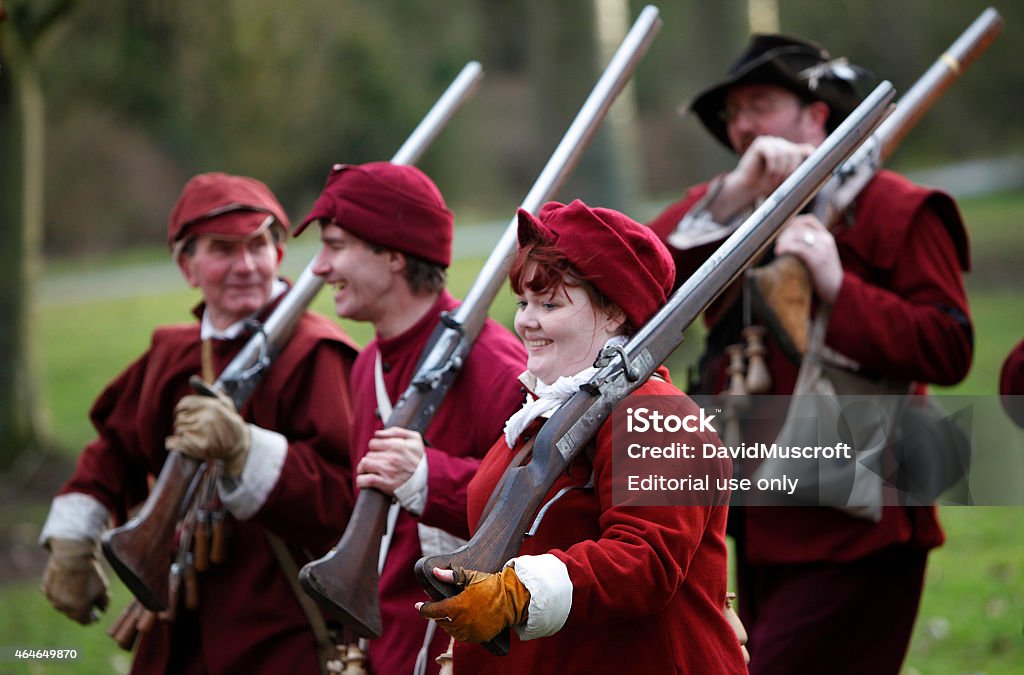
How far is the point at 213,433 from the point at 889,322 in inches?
86.8

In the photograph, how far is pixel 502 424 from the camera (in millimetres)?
4043

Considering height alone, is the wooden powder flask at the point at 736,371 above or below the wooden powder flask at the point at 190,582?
above

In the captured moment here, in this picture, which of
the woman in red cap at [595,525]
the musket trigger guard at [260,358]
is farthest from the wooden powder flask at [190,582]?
the woman in red cap at [595,525]

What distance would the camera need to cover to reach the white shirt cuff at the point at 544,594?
2.79 m

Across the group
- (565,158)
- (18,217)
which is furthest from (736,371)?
(18,217)

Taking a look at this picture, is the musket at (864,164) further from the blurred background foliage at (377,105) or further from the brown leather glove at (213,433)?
the blurred background foliage at (377,105)

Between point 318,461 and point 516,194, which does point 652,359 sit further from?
point 516,194

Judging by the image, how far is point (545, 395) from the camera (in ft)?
10.5

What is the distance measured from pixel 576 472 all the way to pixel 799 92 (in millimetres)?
2314

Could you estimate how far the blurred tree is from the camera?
37.5 feet

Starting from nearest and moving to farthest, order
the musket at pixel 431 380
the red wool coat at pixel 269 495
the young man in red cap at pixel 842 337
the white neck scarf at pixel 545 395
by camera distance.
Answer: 1. the white neck scarf at pixel 545 395
2. the musket at pixel 431 380
3. the young man in red cap at pixel 842 337
4. the red wool coat at pixel 269 495

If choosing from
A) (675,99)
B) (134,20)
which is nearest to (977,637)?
(134,20)

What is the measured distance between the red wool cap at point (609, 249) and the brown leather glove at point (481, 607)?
731mm

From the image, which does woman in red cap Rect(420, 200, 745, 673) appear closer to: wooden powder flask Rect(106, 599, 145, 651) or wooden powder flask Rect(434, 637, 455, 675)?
wooden powder flask Rect(434, 637, 455, 675)
